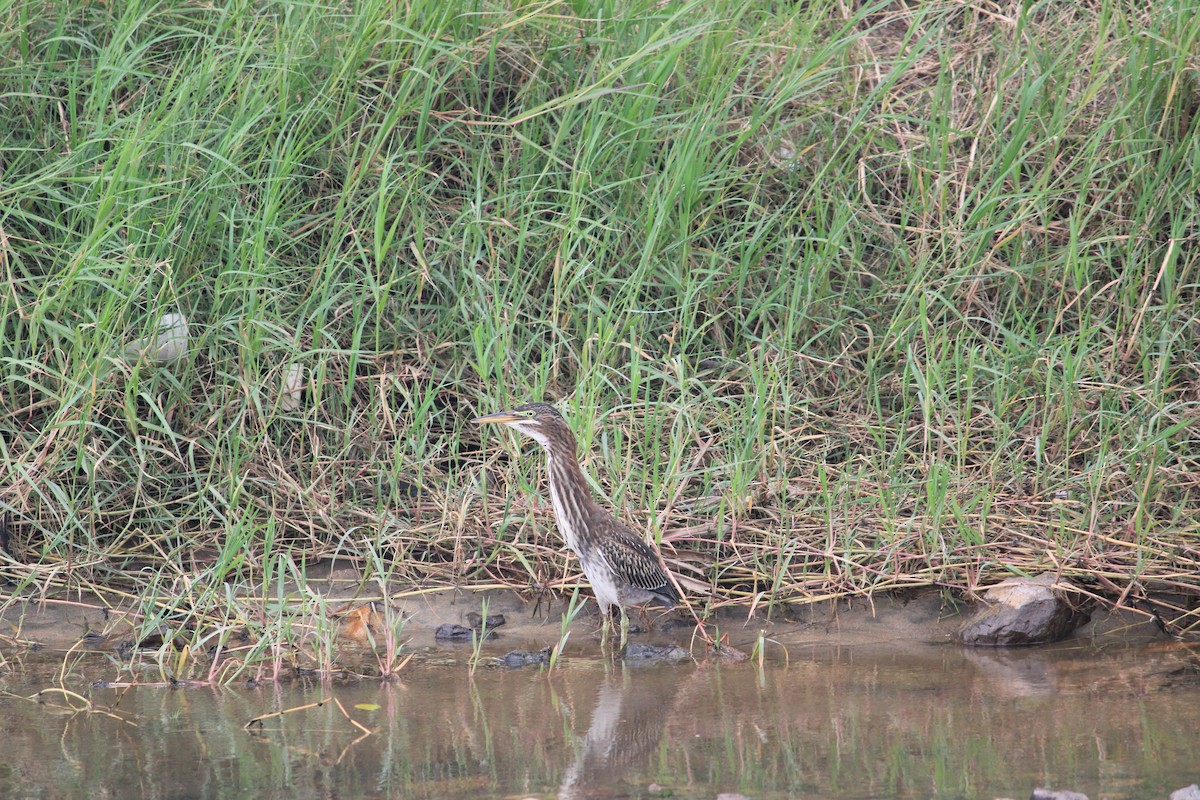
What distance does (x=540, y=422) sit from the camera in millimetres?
5738

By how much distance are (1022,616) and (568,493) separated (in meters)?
1.80

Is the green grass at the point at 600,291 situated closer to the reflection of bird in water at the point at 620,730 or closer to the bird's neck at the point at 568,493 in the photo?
the bird's neck at the point at 568,493

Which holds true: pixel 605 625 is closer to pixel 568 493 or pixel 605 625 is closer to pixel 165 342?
pixel 568 493

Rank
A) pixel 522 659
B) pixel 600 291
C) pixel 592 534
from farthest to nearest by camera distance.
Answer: pixel 600 291 < pixel 592 534 < pixel 522 659

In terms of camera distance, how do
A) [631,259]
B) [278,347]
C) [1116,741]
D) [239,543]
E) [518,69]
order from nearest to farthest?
[1116,741]
[239,543]
[278,347]
[631,259]
[518,69]

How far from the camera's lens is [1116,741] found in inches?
175

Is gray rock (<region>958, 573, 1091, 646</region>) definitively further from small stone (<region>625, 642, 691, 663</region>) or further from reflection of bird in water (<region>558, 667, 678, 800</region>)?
reflection of bird in water (<region>558, 667, 678, 800</region>)

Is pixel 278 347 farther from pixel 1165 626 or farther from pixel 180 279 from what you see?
pixel 1165 626

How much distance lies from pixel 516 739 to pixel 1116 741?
72.6 inches

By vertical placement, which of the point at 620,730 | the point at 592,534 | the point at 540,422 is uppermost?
the point at 540,422

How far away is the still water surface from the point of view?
414 centimetres

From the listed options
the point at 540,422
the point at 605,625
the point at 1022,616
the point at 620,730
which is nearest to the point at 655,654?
the point at 605,625

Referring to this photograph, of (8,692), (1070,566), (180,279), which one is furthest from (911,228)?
(8,692)

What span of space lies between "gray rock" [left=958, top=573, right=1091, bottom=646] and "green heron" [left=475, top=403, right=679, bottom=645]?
3.89ft
